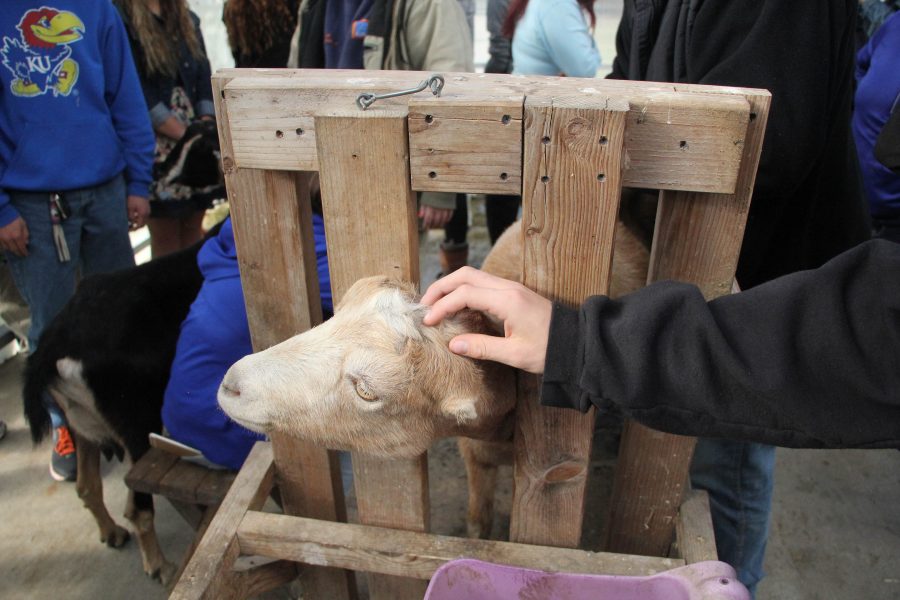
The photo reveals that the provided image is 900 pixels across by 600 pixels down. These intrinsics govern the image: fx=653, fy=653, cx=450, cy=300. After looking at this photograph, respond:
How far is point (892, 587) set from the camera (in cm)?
296

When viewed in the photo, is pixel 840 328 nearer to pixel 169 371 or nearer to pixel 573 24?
pixel 169 371

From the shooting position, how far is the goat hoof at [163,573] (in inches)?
120

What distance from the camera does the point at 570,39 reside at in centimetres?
439

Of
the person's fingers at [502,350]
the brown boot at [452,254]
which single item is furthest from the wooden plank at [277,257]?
the brown boot at [452,254]

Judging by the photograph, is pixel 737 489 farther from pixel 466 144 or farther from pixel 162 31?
pixel 162 31

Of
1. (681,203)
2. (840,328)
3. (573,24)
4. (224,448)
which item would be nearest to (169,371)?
(224,448)

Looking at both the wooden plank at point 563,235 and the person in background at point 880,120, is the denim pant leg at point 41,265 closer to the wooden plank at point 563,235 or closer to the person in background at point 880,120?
the wooden plank at point 563,235

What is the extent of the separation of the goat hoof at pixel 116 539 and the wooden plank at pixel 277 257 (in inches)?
66.3

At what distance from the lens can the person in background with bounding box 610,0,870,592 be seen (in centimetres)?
180

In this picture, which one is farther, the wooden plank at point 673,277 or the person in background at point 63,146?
the person in background at point 63,146

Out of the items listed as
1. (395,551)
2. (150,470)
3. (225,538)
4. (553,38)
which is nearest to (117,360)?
(150,470)

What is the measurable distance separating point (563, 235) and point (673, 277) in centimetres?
32

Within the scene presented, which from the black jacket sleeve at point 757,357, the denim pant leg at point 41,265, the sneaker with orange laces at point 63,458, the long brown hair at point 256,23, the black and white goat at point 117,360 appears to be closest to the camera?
the black jacket sleeve at point 757,357

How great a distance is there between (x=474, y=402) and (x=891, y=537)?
2877 millimetres
